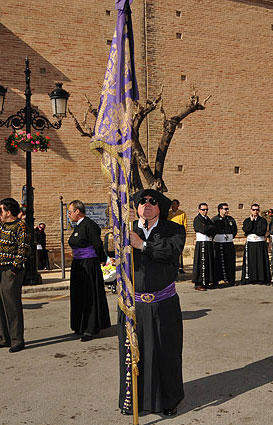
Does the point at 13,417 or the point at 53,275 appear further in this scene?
the point at 53,275

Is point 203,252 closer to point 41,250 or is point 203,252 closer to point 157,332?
point 41,250

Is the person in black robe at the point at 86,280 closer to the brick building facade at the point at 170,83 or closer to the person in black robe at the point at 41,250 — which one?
the person in black robe at the point at 41,250

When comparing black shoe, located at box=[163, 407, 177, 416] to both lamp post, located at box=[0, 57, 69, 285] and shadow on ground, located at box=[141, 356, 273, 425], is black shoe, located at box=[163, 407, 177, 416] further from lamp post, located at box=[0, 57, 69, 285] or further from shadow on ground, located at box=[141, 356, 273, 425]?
lamp post, located at box=[0, 57, 69, 285]

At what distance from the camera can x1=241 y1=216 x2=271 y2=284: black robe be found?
41.0 ft

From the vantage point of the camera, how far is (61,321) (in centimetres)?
868

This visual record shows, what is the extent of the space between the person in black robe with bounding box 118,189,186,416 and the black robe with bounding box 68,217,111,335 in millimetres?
2807

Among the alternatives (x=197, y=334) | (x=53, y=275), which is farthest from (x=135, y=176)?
(x=197, y=334)

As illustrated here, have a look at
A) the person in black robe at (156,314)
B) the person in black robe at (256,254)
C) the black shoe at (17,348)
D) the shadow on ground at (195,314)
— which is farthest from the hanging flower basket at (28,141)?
the person in black robe at (156,314)

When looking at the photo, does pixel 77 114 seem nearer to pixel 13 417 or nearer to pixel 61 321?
pixel 61 321

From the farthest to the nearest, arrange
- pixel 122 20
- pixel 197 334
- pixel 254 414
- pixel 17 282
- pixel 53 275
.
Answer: pixel 53 275 < pixel 197 334 < pixel 17 282 < pixel 254 414 < pixel 122 20

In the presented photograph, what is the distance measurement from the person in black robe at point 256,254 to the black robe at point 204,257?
103cm

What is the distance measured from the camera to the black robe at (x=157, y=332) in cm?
434

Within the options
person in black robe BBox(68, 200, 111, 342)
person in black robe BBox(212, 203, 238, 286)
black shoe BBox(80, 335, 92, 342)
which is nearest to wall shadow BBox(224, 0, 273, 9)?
person in black robe BBox(212, 203, 238, 286)

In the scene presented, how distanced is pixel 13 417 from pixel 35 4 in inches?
667
